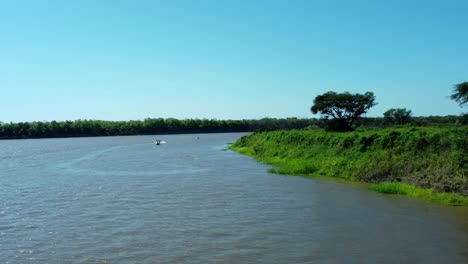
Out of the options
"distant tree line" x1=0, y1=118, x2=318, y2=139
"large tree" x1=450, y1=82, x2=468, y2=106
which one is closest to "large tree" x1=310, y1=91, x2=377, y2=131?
"large tree" x1=450, y1=82, x2=468, y2=106

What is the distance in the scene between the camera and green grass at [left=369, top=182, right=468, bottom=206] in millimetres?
20406

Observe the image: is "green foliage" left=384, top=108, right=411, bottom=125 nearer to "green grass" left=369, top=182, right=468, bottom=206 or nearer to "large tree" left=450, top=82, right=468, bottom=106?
"large tree" left=450, top=82, right=468, bottom=106

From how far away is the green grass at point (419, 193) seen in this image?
2041cm

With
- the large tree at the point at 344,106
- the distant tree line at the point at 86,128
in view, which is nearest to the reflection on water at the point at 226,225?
the large tree at the point at 344,106

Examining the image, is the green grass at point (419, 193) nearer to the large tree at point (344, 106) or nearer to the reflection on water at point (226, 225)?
the reflection on water at point (226, 225)

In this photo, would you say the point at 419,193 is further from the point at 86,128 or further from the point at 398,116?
the point at 86,128

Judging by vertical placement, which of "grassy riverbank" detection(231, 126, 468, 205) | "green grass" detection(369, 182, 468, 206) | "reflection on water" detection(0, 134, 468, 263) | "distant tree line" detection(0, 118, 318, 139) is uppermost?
"distant tree line" detection(0, 118, 318, 139)

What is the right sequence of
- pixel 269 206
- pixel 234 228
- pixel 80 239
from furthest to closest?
pixel 269 206, pixel 234 228, pixel 80 239

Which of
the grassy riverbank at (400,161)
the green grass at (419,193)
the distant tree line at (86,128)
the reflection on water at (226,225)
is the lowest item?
the reflection on water at (226,225)

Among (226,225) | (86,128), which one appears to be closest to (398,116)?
(226,225)

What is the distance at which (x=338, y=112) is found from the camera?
61.2 metres

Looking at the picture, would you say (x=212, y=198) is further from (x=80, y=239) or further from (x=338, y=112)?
(x=338, y=112)

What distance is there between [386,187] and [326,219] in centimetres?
765

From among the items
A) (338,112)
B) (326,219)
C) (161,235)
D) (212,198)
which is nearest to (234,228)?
(161,235)
